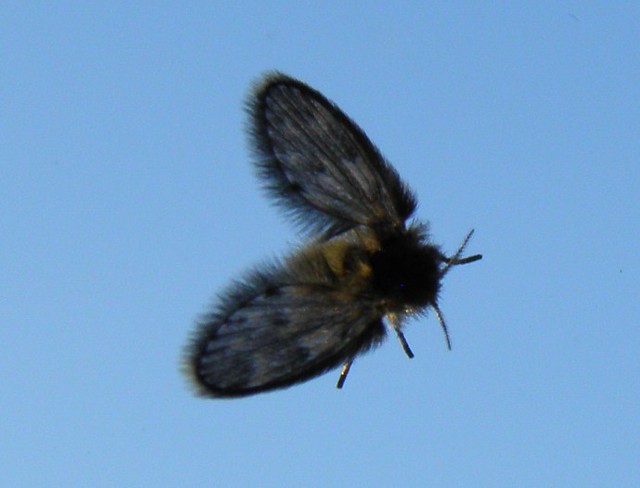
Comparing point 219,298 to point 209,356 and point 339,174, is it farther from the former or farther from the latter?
point 339,174

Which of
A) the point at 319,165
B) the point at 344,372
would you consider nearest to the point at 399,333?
the point at 344,372

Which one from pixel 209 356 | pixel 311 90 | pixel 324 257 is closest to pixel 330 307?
pixel 324 257

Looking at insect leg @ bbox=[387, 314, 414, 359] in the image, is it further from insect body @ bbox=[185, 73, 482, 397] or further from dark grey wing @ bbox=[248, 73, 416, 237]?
dark grey wing @ bbox=[248, 73, 416, 237]

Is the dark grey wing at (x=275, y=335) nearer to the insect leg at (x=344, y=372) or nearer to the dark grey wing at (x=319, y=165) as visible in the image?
the insect leg at (x=344, y=372)

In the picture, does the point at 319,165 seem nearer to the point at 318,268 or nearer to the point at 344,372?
the point at 318,268

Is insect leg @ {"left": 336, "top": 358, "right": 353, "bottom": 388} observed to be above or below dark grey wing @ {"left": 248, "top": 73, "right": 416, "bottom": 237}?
below

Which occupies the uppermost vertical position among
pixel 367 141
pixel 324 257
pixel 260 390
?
pixel 367 141

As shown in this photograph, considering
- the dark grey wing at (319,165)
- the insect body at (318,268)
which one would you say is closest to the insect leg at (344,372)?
the insect body at (318,268)

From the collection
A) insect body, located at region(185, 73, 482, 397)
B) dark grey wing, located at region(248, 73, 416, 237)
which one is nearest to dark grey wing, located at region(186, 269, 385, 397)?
insect body, located at region(185, 73, 482, 397)
